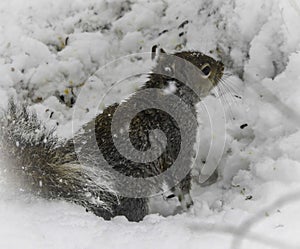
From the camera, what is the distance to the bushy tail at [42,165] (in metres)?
3.15

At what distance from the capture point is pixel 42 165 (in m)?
3.21

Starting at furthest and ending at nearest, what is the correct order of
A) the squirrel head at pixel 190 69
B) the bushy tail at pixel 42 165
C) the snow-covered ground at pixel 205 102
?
the squirrel head at pixel 190 69 → the bushy tail at pixel 42 165 → the snow-covered ground at pixel 205 102

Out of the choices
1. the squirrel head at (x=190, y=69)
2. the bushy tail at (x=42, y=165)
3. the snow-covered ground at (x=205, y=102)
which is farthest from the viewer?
the squirrel head at (x=190, y=69)

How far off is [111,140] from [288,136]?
1194mm

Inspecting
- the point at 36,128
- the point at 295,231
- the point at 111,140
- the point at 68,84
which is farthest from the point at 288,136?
the point at 68,84

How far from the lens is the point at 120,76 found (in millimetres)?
4977

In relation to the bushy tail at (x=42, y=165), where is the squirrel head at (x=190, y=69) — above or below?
above

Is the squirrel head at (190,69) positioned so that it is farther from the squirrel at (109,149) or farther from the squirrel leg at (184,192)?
the squirrel leg at (184,192)

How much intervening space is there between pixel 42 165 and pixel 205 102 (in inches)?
71.3

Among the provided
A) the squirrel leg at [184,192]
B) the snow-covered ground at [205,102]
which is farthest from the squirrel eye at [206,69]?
the squirrel leg at [184,192]

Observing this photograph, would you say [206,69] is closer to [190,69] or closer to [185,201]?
[190,69]

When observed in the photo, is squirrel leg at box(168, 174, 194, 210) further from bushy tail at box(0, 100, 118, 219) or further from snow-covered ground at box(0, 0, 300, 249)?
bushy tail at box(0, 100, 118, 219)

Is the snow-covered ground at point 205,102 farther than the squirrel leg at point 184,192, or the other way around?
the squirrel leg at point 184,192

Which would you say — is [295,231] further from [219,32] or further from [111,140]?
[219,32]
